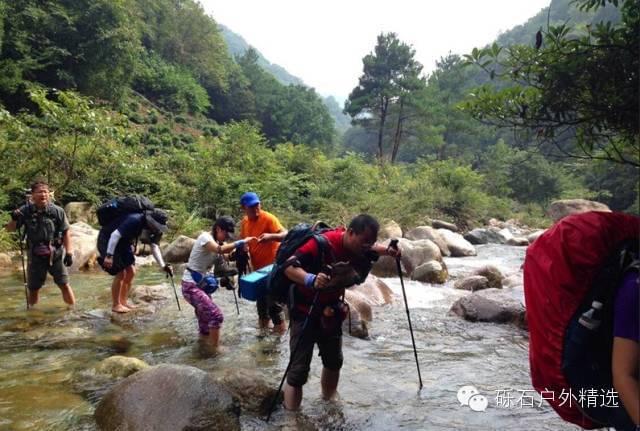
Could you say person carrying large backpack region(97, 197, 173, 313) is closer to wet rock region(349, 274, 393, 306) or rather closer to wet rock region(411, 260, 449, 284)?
wet rock region(349, 274, 393, 306)

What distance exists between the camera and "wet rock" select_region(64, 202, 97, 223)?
47.1 ft

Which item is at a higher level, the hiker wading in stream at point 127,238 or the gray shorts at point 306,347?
the hiker wading in stream at point 127,238

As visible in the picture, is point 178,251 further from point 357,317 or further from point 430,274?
point 357,317

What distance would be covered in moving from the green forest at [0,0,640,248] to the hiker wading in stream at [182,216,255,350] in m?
3.01

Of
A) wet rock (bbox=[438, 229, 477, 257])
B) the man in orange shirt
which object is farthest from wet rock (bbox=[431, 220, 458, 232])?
the man in orange shirt

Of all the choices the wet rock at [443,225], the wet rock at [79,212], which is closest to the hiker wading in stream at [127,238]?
the wet rock at [79,212]

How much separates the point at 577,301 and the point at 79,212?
49.1 ft

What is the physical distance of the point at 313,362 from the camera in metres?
6.04

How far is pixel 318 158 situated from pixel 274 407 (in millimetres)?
20637

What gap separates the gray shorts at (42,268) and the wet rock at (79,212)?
746 cm

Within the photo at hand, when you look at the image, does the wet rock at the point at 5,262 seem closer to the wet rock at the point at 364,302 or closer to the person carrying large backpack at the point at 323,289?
the wet rock at the point at 364,302

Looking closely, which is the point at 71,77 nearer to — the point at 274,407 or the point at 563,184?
the point at 274,407

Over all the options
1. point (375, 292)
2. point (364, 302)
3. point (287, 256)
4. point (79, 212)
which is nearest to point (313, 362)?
point (364, 302)

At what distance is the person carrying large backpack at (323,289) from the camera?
12.4 feet
